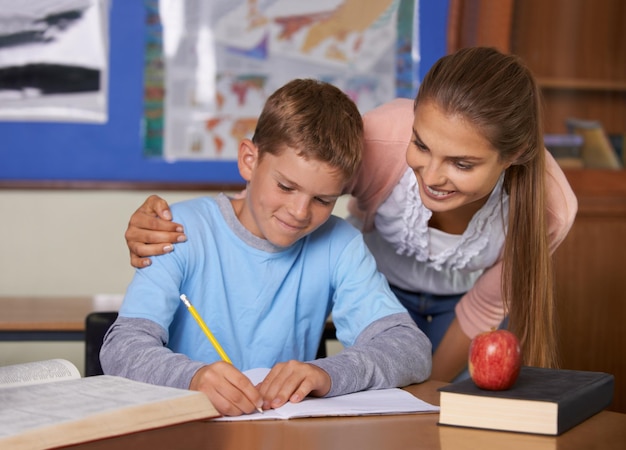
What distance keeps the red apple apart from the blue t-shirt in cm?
36

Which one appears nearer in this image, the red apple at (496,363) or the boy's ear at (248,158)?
the red apple at (496,363)

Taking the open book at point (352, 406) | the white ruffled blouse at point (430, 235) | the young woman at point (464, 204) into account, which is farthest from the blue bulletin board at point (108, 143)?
the open book at point (352, 406)

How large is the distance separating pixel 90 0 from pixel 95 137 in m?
0.46

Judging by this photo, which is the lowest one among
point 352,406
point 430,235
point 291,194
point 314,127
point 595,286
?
point 595,286

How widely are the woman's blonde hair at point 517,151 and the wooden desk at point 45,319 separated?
3.31 feet

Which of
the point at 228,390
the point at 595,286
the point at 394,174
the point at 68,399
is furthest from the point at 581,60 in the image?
the point at 68,399

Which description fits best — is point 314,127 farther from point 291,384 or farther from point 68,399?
point 68,399

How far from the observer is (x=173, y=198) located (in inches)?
121

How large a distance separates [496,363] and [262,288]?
550 millimetres

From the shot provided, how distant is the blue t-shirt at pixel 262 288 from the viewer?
145cm

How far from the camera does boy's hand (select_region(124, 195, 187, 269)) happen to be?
141 centimetres

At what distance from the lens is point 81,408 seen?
3.11 ft

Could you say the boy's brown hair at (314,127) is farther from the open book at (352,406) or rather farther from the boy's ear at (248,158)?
the open book at (352,406)

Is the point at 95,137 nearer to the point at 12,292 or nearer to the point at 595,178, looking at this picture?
the point at 12,292
